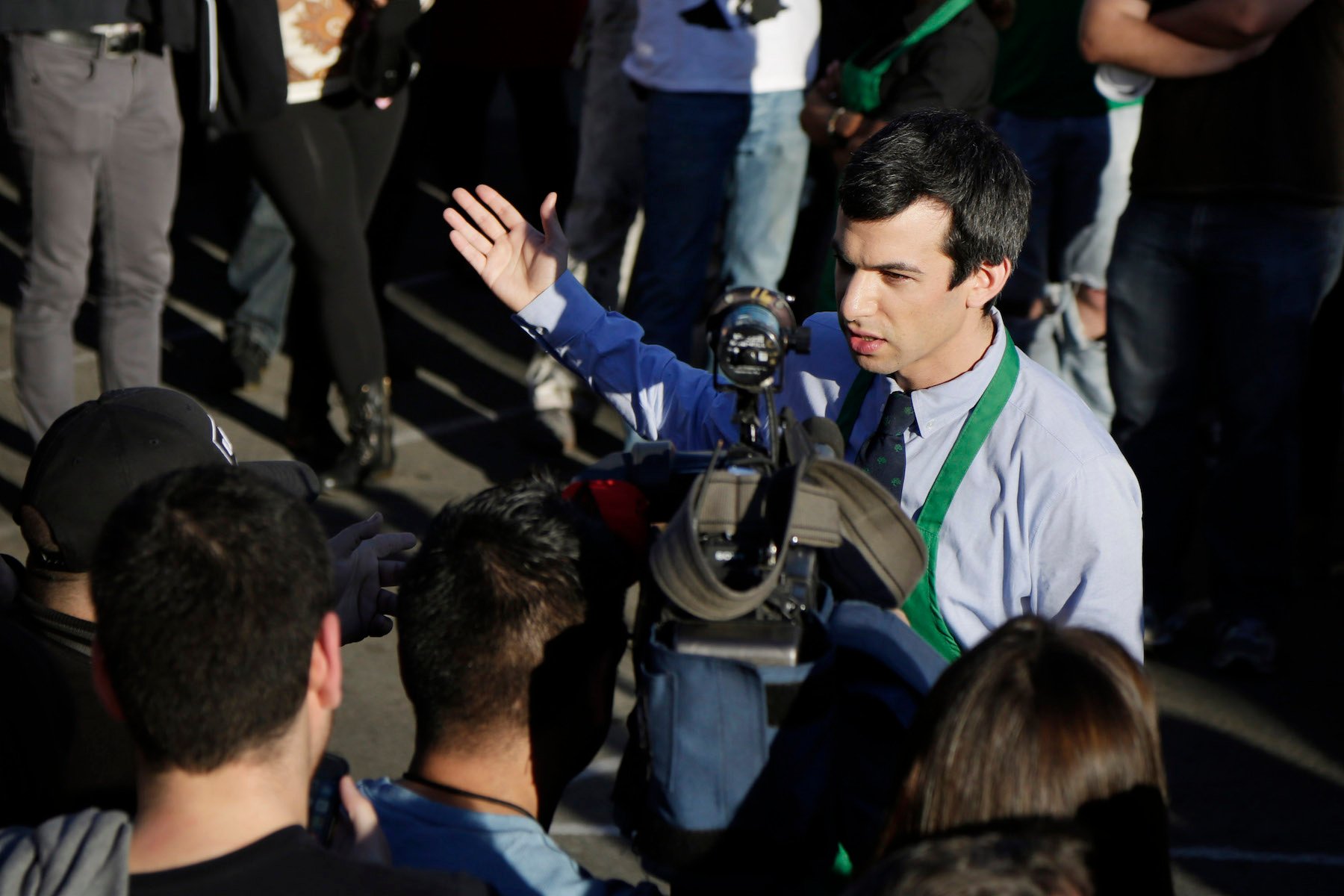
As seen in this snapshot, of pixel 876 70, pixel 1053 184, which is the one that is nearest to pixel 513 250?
pixel 876 70

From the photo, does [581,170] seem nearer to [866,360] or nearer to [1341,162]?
[1341,162]

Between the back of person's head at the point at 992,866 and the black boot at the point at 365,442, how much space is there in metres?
4.08

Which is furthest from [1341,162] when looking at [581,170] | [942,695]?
[942,695]

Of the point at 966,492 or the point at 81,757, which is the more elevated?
the point at 966,492

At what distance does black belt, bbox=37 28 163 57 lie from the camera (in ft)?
15.3

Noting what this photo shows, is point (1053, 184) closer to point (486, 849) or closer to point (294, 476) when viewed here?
point (294, 476)

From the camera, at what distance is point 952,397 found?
256 cm

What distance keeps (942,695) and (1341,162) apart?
3.06 meters

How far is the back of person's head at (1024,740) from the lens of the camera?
1.64 metres

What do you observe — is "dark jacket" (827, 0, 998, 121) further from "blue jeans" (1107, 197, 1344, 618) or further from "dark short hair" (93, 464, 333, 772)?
"dark short hair" (93, 464, 333, 772)

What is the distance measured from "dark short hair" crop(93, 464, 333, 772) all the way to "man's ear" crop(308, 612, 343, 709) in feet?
0.10

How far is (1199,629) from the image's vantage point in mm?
4930

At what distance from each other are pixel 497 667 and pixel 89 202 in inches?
139

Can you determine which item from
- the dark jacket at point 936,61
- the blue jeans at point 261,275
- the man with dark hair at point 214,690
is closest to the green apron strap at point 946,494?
the man with dark hair at point 214,690
